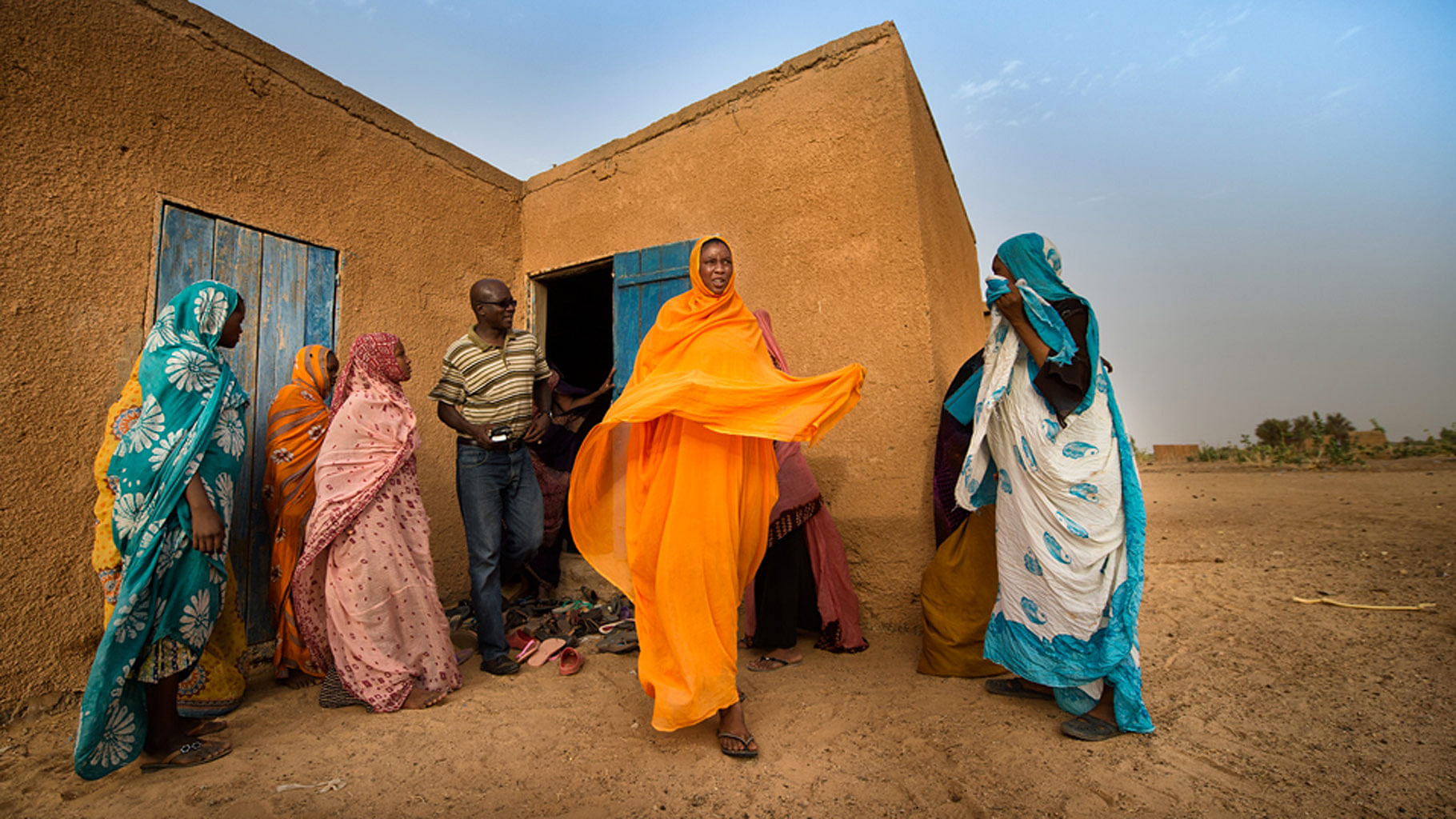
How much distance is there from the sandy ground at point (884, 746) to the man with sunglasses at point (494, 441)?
0.42 m

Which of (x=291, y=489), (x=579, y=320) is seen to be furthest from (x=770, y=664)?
(x=579, y=320)

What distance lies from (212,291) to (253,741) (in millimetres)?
1669

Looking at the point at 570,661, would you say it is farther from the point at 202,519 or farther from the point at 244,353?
the point at 244,353

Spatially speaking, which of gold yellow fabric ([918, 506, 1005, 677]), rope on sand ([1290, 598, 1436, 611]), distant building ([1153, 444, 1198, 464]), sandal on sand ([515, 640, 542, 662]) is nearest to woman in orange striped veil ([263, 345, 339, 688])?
sandal on sand ([515, 640, 542, 662])

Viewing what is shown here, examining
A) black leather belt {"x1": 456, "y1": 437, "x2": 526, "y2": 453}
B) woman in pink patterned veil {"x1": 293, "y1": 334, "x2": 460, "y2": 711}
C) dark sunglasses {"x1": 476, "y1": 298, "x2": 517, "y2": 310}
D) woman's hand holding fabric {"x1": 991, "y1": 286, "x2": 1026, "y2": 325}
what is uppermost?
→ dark sunglasses {"x1": 476, "y1": 298, "x2": 517, "y2": 310}

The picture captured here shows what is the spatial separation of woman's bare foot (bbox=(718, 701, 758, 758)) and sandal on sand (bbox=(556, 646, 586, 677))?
1107 mm

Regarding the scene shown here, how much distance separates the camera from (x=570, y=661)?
2877 millimetres

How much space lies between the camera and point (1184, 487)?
29.8ft

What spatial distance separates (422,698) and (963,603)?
2304 mm

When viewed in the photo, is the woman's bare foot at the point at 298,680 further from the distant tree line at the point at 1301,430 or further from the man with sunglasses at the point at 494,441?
the distant tree line at the point at 1301,430

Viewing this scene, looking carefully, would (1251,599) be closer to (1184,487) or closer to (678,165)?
(678,165)

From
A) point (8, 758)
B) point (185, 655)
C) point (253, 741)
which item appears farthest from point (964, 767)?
point (8, 758)

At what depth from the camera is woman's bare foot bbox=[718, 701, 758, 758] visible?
6.16 ft

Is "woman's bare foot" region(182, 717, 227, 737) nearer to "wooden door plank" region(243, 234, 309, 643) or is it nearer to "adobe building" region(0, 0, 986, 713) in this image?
"adobe building" region(0, 0, 986, 713)
